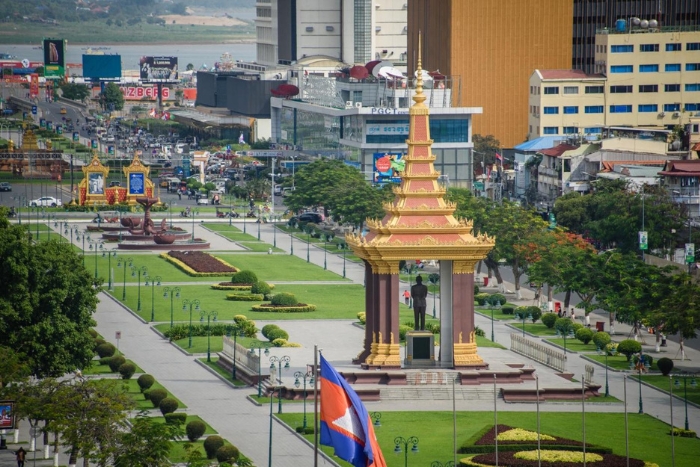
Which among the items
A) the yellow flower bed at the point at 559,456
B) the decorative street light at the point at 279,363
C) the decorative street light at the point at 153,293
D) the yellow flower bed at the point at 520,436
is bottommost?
the decorative street light at the point at 153,293

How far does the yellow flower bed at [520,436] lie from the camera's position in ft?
260

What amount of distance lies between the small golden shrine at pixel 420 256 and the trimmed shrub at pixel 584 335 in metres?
17.5

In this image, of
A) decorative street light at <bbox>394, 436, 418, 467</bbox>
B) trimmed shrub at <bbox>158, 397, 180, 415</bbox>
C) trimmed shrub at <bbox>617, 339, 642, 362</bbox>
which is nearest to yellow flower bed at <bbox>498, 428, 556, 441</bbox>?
decorative street light at <bbox>394, 436, 418, 467</bbox>

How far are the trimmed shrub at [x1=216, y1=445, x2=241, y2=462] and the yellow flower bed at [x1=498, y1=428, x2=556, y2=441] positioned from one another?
12.0 m

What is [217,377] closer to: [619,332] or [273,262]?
[619,332]

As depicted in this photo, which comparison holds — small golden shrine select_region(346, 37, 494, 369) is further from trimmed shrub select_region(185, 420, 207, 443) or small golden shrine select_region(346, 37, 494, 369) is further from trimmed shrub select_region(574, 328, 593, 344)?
trimmed shrub select_region(574, 328, 593, 344)

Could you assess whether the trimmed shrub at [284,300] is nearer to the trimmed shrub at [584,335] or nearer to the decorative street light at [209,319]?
the decorative street light at [209,319]

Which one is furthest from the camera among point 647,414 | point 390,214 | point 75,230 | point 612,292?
point 75,230

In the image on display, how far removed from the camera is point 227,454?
75.3m

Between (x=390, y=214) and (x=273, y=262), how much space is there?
198 ft

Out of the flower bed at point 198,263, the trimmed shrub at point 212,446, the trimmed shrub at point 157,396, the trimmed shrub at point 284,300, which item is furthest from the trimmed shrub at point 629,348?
the flower bed at point 198,263

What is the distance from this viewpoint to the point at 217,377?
98.5 metres

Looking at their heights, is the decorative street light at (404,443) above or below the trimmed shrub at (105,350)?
below

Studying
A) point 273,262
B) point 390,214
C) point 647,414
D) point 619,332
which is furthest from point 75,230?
point 647,414
